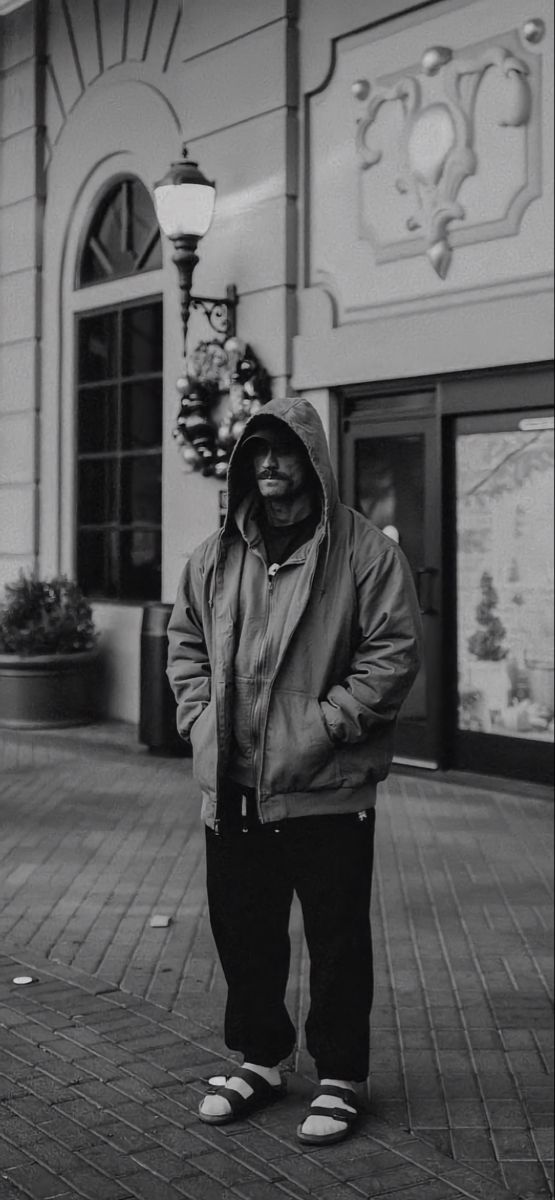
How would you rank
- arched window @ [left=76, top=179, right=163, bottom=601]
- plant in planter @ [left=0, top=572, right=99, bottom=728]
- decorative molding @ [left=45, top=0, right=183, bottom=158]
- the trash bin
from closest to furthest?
1. decorative molding @ [left=45, top=0, right=183, bottom=158]
2. plant in planter @ [left=0, top=572, right=99, bottom=728]
3. the trash bin
4. arched window @ [left=76, top=179, right=163, bottom=601]

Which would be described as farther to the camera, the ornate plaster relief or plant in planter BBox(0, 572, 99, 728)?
the ornate plaster relief

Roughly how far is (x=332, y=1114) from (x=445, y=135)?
6.24 meters

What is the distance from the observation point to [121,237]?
10.3 metres

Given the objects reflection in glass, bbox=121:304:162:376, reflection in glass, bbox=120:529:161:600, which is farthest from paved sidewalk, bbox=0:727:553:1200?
reflection in glass, bbox=121:304:162:376

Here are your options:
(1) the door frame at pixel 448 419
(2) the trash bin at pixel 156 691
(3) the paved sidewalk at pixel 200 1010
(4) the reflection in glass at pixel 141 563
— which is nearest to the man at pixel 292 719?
(3) the paved sidewalk at pixel 200 1010

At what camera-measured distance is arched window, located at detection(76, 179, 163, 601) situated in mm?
9461

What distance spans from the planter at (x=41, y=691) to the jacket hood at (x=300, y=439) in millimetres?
921

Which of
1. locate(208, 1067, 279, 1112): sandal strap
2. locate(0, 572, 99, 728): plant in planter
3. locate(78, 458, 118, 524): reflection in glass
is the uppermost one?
locate(78, 458, 118, 524): reflection in glass

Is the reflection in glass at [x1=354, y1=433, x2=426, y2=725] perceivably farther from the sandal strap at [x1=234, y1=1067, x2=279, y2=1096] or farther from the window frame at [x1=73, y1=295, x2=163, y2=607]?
the sandal strap at [x1=234, y1=1067, x2=279, y2=1096]

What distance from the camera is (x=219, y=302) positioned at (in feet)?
30.2

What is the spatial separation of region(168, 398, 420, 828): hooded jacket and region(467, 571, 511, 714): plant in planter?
492cm

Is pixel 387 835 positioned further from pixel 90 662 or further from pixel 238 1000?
pixel 238 1000

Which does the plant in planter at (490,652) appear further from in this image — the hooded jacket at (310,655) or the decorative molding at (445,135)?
the hooded jacket at (310,655)

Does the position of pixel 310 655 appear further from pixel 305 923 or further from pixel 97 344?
pixel 97 344
